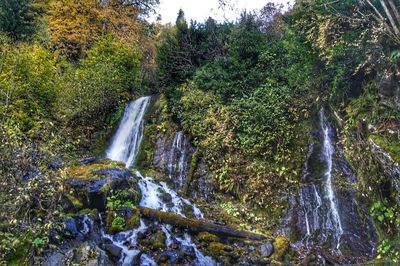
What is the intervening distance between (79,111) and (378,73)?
11.7 m

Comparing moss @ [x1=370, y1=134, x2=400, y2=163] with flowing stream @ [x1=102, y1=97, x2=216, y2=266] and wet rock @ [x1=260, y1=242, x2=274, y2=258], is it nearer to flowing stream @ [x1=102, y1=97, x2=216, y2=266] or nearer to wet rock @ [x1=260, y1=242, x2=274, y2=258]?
wet rock @ [x1=260, y1=242, x2=274, y2=258]

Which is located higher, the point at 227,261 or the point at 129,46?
the point at 129,46

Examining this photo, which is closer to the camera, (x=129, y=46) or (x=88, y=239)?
(x=88, y=239)

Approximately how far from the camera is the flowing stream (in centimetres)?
786

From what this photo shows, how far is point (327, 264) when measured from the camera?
802cm

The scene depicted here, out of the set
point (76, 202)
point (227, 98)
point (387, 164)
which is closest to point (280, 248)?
point (387, 164)

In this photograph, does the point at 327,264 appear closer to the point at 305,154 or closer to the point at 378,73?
the point at 305,154

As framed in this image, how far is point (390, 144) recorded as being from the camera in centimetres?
781

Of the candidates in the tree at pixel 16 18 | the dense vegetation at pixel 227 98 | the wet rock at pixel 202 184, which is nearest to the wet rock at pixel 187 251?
the dense vegetation at pixel 227 98

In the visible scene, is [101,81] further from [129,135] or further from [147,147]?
[147,147]

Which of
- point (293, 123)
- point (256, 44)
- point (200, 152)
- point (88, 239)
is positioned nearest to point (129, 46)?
point (256, 44)

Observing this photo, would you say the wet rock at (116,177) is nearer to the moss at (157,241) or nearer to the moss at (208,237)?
the moss at (157,241)

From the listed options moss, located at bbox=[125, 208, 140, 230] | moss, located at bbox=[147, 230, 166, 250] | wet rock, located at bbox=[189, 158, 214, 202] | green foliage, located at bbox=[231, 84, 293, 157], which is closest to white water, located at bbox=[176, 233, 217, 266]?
moss, located at bbox=[147, 230, 166, 250]

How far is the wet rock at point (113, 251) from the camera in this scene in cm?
757
